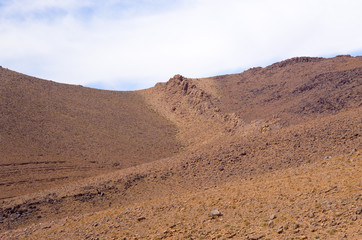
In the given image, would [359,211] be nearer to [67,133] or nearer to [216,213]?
[216,213]

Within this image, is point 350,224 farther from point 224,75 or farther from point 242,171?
point 224,75

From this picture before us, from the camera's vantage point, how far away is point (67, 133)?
2984 centimetres

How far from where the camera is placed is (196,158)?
19.4 m

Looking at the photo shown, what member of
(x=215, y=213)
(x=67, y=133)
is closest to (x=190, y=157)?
(x=215, y=213)

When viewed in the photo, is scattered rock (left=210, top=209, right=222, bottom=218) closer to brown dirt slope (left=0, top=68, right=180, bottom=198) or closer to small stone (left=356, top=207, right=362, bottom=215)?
small stone (left=356, top=207, right=362, bottom=215)

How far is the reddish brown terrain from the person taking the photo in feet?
31.1

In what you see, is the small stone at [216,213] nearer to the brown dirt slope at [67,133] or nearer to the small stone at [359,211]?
the small stone at [359,211]

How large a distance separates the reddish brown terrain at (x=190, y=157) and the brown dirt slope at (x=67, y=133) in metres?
0.11

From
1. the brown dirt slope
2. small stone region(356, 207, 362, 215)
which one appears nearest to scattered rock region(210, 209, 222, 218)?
small stone region(356, 207, 362, 215)

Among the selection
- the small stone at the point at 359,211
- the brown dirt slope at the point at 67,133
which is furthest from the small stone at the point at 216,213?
the brown dirt slope at the point at 67,133

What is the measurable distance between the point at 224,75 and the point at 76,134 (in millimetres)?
23408

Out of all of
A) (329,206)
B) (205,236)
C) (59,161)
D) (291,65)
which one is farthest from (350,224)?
(291,65)

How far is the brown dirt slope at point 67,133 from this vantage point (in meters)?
23.1

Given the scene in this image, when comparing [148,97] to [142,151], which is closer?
[142,151]
